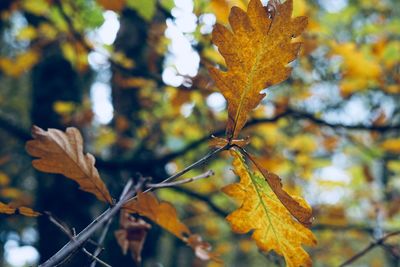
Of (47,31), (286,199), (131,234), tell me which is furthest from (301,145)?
(286,199)

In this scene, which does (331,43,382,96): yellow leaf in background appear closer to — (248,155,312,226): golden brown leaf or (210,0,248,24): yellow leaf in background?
(210,0,248,24): yellow leaf in background

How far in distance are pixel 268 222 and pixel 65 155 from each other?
1.16ft

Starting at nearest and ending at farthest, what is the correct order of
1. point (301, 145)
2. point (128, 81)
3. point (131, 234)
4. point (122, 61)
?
point (131, 234)
point (122, 61)
point (128, 81)
point (301, 145)

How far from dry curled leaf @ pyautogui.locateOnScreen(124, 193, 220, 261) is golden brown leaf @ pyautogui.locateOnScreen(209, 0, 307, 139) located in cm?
21

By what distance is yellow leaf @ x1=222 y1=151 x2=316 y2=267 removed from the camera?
663mm

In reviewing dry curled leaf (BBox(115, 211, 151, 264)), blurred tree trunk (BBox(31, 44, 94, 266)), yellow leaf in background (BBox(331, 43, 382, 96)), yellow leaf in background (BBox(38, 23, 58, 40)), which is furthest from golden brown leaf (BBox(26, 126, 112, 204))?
yellow leaf in background (BBox(38, 23, 58, 40))

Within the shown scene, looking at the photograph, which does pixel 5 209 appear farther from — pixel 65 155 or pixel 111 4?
pixel 111 4

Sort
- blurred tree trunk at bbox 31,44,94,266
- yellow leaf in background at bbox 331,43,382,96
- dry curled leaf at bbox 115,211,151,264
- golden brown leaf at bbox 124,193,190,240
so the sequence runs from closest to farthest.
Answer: golden brown leaf at bbox 124,193,190,240 < dry curled leaf at bbox 115,211,151,264 < yellow leaf in background at bbox 331,43,382,96 < blurred tree trunk at bbox 31,44,94,266

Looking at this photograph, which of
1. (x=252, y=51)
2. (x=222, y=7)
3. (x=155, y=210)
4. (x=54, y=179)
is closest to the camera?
(x=252, y=51)

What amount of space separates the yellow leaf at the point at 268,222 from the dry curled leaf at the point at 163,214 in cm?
15

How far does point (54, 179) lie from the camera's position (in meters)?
2.21

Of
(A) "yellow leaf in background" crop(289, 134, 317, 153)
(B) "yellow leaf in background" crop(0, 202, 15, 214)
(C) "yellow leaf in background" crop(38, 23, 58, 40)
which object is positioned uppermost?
(C) "yellow leaf in background" crop(38, 23, 58, 40)

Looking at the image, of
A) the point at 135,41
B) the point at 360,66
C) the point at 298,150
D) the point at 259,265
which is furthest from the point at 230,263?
the point at 360,66

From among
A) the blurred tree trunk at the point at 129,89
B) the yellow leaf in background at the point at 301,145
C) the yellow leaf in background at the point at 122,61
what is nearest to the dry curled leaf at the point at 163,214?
the yellow leaf in background at the point at 122,61
